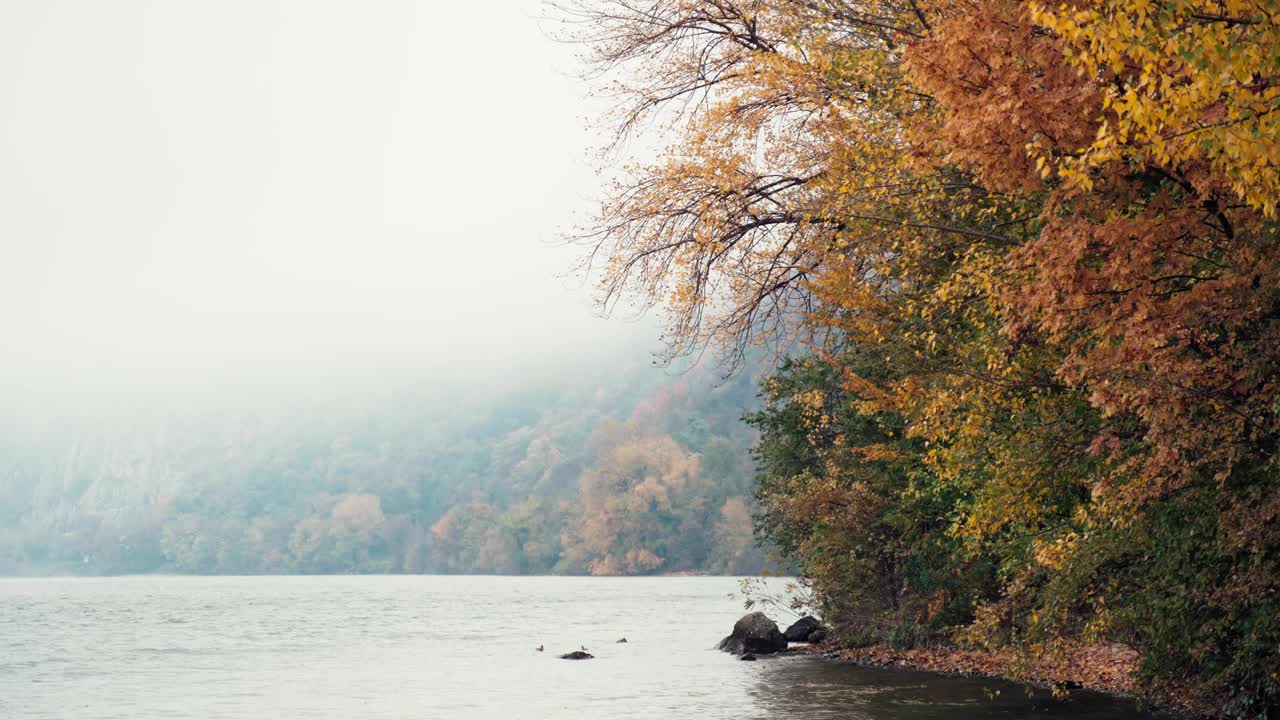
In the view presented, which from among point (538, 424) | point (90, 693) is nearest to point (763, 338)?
point (90, 693)

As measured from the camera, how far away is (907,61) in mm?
10891

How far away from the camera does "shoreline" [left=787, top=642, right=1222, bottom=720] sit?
48.4 ft

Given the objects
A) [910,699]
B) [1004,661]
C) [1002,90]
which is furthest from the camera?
[1004,661]

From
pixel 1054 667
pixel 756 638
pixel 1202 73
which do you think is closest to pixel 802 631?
pixel 756 638

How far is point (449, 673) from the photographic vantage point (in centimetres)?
3167

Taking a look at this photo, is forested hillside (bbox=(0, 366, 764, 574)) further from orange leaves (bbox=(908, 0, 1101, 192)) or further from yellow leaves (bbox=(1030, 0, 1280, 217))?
yellow leaves (bbox=(1030, 0, 1280, 217))

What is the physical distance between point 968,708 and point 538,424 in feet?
540

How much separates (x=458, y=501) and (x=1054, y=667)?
5853 inches

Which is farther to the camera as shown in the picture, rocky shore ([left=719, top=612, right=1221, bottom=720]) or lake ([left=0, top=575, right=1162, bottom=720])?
lake ([left=0, top=575, right=1162, bottom=720])

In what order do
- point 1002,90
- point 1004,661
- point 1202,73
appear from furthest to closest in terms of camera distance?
1. point 1004,661
2. point 1002,90
3. point 1202,73

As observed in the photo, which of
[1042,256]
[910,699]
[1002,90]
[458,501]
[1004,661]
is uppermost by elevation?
Result: [458,501]

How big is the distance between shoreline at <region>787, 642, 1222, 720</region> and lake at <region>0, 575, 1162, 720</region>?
552 mm

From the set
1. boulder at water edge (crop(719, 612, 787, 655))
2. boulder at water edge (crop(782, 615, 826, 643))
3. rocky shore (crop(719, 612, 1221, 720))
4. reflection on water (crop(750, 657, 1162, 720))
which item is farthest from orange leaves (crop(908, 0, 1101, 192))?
boulder at water edge (crop(782, 615, 826, 643))

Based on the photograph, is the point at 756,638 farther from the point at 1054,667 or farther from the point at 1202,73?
the point at 1202,73
